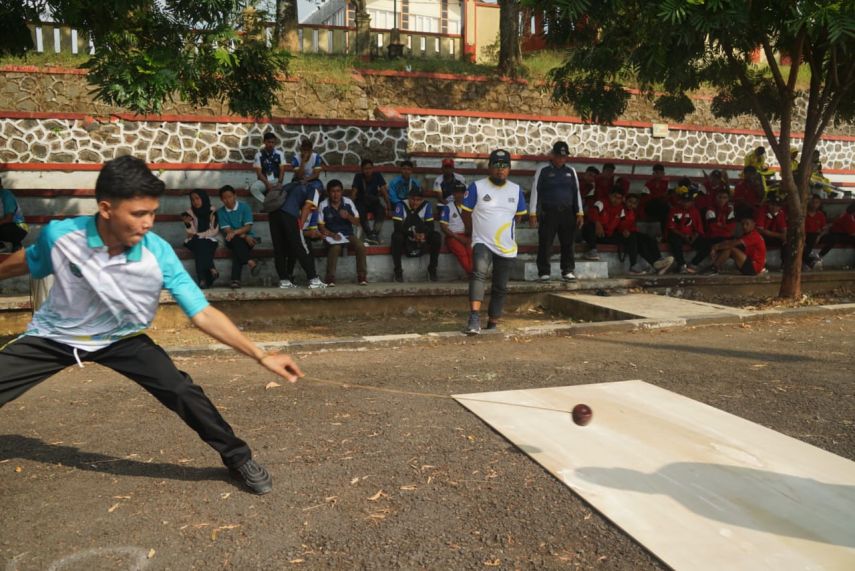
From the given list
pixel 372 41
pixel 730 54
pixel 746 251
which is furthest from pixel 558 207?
pixel 372 41

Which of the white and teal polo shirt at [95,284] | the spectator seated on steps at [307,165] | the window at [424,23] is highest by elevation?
the window at [424,23]

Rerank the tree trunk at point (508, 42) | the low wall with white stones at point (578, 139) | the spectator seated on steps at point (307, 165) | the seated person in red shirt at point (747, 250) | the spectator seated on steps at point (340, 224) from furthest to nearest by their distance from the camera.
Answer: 1. the tree trunk at point (508, 42)
2. the low wall with white stones at point (578, 139)
3. the spectator seated on steps at point (307, 165)
4. the seated person in red shirt at point (747, 250)
5. the spectator seated on steps at point (340, 224)

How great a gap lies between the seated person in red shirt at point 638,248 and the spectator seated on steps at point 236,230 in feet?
20.2

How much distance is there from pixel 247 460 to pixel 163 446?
103 cm

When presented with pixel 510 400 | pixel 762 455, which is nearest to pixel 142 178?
pixel 510 400

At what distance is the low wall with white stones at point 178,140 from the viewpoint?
13219 millimetres

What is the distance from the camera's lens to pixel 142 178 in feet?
10.9

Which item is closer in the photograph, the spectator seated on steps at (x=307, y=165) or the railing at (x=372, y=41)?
the spectator seated on steps at (x=307, y=165)

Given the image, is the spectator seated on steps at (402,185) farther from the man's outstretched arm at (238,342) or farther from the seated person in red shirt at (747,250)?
the man's outstretched arm at (238,342)

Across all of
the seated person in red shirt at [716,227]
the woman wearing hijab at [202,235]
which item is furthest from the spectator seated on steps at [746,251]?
the woman wearing hijab at [202,235]

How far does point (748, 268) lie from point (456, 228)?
484cm

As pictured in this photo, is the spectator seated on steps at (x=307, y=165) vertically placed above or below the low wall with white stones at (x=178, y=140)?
below

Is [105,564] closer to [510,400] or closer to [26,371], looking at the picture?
[26,371]

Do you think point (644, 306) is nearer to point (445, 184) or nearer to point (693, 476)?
point (445, 184)
